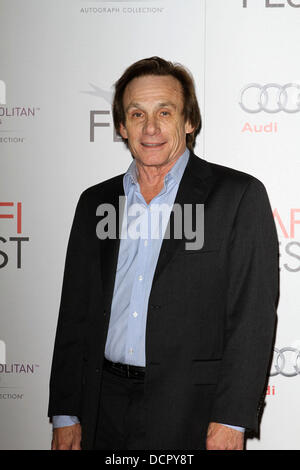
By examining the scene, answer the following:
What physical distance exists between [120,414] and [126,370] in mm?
181

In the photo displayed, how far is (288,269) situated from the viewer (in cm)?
293

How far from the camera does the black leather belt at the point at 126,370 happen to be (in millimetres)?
2049

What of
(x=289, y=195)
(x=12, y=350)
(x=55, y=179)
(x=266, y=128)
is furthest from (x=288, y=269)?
(x=12, y=350)

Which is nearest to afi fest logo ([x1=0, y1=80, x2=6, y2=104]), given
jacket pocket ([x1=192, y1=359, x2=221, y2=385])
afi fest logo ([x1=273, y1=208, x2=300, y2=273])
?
afi fest logo ([x1=273, y1=208, x2=300, y2=273])

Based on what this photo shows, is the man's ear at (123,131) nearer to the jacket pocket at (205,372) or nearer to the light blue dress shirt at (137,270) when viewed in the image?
the light blue dress shirt at (137,270)

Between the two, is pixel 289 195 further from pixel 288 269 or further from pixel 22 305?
pixel 22 305

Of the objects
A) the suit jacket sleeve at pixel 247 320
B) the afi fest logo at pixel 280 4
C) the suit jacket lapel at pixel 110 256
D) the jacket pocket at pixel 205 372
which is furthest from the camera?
the afi fest logo at pixel 280 4

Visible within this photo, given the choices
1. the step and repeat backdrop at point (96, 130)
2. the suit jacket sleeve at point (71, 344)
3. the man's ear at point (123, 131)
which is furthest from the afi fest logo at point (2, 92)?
the suit jacket sleeve at point (71, 344)

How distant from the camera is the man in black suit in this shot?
1958mm

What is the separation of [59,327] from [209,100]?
1.48 meters

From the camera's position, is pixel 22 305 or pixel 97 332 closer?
pixel 97 332

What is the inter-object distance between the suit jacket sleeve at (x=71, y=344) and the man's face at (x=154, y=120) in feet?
1.64

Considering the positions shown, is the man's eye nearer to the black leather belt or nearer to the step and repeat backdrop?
the step and repeat backdrop

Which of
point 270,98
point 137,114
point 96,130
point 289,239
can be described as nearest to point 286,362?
point 289,239
